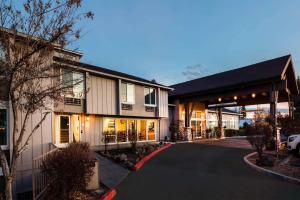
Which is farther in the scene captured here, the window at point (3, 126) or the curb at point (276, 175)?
the window at point (3, 126)

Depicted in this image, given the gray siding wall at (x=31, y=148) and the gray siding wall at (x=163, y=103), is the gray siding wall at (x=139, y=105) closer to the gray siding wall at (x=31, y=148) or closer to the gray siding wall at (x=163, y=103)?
the gray siding wall at (x=163, y=103)

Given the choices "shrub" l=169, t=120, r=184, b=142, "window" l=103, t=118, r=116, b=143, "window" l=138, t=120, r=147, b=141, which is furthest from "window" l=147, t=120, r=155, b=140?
"window" l=103, t=118, r=116, b=143

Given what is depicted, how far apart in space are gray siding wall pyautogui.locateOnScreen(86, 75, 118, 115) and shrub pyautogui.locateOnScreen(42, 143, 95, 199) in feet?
27.9

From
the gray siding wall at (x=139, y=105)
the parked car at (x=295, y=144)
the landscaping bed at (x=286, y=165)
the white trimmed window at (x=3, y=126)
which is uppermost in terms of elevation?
the gray siding wall at (x=139, y=105)

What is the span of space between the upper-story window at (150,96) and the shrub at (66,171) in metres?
13.4

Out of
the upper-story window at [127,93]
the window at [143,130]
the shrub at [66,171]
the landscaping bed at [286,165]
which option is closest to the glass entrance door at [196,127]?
the window at [143,130]

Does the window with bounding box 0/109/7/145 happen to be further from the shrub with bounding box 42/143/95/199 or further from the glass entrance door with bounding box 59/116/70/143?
the glass entrance door with bounding box 59/116/70/143

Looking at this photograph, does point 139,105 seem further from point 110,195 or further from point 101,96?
point 110,195

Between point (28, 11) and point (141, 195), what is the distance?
5.99 metres

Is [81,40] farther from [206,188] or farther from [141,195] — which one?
[206,188]

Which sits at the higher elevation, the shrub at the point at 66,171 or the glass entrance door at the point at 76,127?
the glass entrance door at the point at 76,127

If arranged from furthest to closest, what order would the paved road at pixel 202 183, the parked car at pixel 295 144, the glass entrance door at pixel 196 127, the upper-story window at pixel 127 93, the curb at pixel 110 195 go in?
the glass entrance door at pixel 196 127 < the upper-story window at pixel 127 93 < the parked car at pixel 295 144 < the paved road at pixel 202 183 < the curb at pixel 110 195

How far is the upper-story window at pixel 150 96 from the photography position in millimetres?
19891

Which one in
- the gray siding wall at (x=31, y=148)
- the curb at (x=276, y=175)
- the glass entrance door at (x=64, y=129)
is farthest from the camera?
the glass entrance door at (x=64, y=129)
